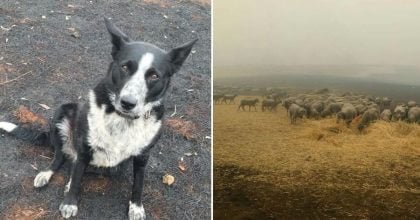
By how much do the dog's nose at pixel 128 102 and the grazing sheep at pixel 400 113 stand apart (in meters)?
1.17

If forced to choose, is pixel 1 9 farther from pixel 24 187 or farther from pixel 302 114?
pixel 302 114

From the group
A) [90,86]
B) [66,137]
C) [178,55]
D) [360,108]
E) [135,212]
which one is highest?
[178,55]

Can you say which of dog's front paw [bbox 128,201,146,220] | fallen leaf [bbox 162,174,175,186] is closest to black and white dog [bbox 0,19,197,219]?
dog's front paw [bbox 128,201,146,220]

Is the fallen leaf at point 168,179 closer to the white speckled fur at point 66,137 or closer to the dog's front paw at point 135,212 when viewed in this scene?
the dog's front paw at point 135,212

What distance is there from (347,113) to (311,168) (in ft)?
0.97

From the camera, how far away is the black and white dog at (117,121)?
6.15 feet

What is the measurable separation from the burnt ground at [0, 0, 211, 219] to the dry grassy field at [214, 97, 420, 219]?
0.17 meters

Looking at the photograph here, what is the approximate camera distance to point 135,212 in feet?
6.90

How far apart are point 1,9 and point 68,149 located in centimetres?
68

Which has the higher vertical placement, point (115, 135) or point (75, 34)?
point (75, 34)

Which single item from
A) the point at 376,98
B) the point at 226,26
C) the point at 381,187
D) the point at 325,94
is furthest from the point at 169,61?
the point at 381,187

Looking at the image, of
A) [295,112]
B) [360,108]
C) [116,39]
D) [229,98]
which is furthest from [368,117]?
[116,39]

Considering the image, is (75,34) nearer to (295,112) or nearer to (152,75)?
(152,75)

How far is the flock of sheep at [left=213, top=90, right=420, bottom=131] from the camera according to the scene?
2.33m
